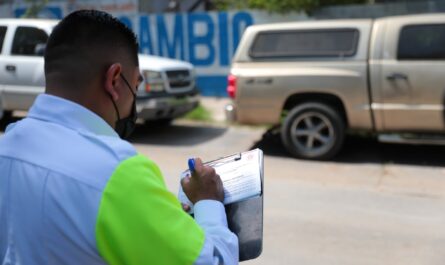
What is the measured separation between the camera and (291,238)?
16.1 feet

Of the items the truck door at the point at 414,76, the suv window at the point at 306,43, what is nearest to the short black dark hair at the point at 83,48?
the truck door at the point at 414,76

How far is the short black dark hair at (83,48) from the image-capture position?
1.43m

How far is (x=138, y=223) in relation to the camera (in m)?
1.26

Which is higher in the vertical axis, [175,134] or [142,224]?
[142,224]

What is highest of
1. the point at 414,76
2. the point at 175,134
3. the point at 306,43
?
the point at 306,43

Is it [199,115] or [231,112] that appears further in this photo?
[199,115]

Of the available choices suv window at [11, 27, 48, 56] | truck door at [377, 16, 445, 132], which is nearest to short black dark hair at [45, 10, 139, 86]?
truck door at [377, 16, 445, 132]

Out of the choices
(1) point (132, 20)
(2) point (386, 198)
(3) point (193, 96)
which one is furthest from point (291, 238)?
(1) point (132, 20)

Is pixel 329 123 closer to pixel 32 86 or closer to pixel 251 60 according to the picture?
pixel 251 60

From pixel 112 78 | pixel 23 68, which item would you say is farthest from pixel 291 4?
pixel 112 78

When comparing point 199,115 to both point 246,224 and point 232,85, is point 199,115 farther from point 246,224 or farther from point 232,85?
point 246,224

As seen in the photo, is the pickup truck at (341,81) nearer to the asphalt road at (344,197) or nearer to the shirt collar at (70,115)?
the asphalt road at (344,197)

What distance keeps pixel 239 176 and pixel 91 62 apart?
611mm

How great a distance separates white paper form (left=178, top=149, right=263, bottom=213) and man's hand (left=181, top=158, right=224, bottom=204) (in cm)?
5
